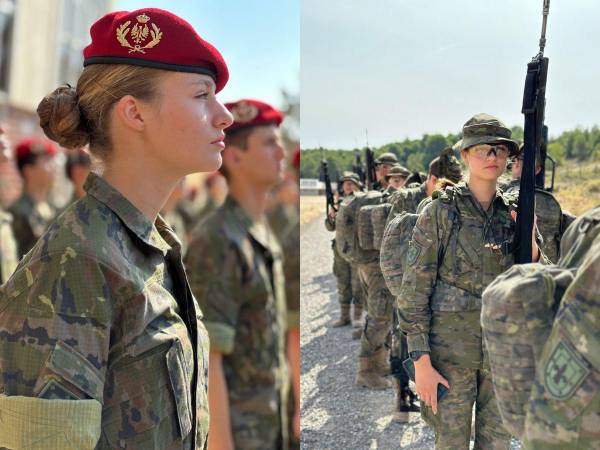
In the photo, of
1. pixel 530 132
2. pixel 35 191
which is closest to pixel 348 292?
pixel 35 191

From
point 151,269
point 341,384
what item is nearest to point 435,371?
point 151,269

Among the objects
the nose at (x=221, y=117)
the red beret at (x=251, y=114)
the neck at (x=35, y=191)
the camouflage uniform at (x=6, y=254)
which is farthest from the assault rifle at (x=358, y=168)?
the nose at (x=221, y=117)

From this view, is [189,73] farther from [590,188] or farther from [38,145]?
[590,188]

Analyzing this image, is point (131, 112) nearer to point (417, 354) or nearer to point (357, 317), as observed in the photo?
point (417, 354)

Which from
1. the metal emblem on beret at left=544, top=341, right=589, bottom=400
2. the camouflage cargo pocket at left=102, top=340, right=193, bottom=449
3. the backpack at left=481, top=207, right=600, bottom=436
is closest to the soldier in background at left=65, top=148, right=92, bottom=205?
the camouflage cargo pocket at left=102, top=340, right=193, bottom=449

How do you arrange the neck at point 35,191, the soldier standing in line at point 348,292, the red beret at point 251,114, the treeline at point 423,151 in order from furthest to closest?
the soldier standing in line at point 348,292, the treeline at point 423,151, the neck at point 35,191, the red beret at point 251,114

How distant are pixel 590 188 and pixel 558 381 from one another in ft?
72.3

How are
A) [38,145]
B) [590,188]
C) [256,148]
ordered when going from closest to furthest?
1. [256,148]
2. [38,145]
3. [590,188]

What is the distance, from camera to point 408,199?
19.0ft

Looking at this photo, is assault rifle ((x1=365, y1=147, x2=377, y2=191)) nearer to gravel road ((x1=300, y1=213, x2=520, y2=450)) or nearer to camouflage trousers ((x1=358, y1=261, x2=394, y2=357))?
gravel road ((x1=300, y1=213, x2=520, y2=450))

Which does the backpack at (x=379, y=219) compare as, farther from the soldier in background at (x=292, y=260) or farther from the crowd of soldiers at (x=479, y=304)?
the soldier in background at (x=292, y=260)

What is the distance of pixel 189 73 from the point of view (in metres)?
1.59

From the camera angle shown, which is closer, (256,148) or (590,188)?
(256,148)

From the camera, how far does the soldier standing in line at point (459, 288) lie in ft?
10.0
